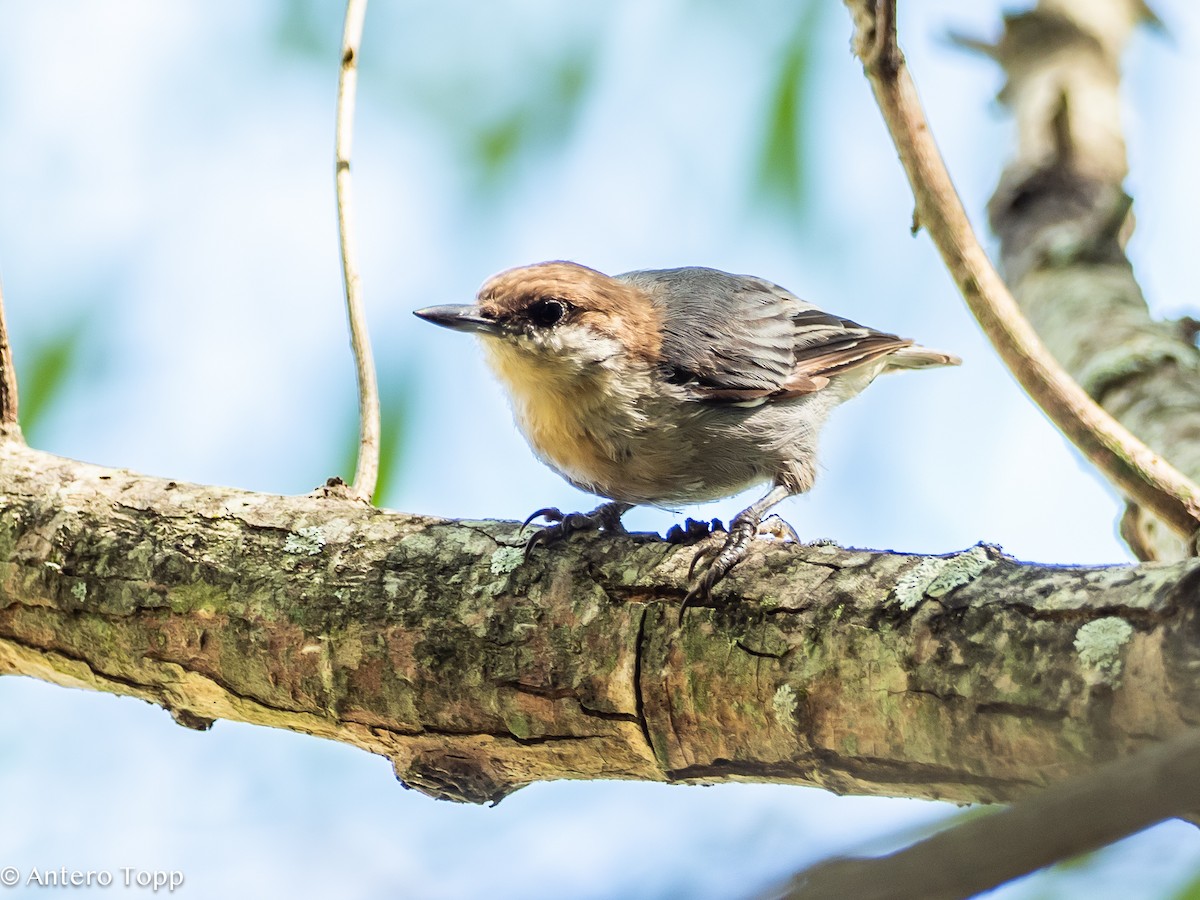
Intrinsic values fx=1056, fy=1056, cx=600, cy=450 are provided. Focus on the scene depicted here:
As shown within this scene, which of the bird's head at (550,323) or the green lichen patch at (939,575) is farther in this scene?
the bird's head at (550,323)

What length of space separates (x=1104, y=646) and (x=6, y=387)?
9.43 ft

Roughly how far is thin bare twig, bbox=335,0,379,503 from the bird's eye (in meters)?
0.80

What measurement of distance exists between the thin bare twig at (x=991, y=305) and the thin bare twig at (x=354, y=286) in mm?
1465

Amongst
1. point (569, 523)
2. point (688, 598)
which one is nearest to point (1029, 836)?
point (688, 598)

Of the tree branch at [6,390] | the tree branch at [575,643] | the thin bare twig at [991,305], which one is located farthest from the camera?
the tree branch at [6,390]

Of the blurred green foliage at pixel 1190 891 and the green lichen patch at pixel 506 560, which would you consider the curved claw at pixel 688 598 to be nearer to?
the green lichen patch at pixel 506 560

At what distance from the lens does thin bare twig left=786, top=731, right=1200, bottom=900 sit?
0.67 meters

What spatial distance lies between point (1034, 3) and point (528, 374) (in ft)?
11.3

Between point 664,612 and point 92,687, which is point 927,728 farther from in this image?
point 92,687

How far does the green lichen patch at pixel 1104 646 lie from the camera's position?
1.70 meters

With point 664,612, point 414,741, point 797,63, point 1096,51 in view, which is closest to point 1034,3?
point 1096,51

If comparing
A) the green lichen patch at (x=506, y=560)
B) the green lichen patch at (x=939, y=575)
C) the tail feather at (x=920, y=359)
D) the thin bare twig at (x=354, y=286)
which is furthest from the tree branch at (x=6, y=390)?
the tail feather at (x=920, y=359)

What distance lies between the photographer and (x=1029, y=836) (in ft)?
2.51

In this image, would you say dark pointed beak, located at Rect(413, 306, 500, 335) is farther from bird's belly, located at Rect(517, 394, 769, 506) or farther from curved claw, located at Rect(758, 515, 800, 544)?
curved claw, located at Rect(758, 515, 800, 544)
